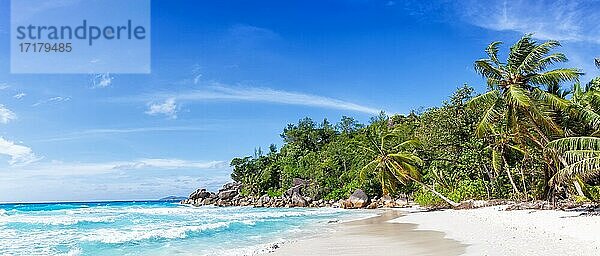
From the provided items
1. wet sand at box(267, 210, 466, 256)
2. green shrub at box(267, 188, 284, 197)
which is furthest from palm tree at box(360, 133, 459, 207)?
green shrub at box(267, 188, 284, 197)

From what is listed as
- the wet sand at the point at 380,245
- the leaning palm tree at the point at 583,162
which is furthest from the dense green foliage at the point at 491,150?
the wet sand at the point at 380,245

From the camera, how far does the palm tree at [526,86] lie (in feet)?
61.5

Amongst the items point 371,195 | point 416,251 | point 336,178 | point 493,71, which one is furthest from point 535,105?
point 336,178

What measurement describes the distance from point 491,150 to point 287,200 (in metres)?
29.4

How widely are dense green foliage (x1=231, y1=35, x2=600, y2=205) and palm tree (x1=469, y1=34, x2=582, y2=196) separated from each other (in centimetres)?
4

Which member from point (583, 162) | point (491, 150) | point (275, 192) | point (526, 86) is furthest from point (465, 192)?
point (275, 192)

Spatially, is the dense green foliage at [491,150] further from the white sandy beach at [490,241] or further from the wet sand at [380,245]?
the wet sand at [380,245]

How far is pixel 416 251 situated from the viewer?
474 inches

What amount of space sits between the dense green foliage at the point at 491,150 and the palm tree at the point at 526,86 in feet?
0.13

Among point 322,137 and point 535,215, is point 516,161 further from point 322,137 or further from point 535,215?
point 322,137

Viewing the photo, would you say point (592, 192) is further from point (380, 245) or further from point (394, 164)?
point (380, 245)

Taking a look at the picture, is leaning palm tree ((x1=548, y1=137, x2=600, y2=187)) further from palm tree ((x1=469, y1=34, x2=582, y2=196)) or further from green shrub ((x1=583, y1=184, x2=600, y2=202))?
green shrub ((x1=583, y1=184, x2=600, y2=202))

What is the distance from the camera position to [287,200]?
54.9 meters

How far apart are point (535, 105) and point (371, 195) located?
102ft
